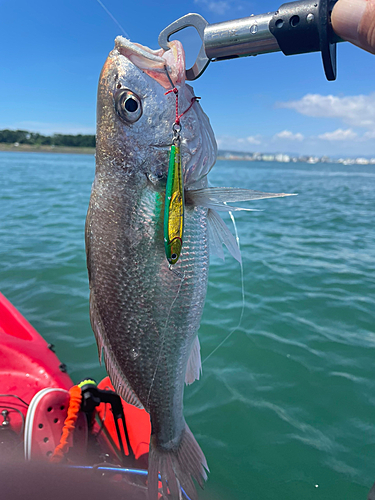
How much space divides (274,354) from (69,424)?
9.72ft

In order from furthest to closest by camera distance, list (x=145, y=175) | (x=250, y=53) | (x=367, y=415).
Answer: (x=367, y=415) < (x=145, y=175) < (x=250, y=53)

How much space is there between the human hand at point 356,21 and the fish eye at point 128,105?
0.81 meters

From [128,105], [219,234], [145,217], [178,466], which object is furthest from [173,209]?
[178,466]

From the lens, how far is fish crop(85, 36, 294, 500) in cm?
153

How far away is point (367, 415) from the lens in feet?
12.6

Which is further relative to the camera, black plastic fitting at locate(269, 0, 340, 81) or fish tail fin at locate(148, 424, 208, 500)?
fish tail fin at locate(148, 424, 208, 500)

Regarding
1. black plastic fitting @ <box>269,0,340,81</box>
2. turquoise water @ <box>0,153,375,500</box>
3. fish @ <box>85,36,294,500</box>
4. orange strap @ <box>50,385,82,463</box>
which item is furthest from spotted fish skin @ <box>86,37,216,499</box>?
turquoise water @ <box>0,153,375,500</box>

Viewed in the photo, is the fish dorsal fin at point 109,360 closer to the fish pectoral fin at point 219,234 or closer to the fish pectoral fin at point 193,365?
the fish pectoral fin at point 193,365

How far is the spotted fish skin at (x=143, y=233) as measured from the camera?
1.53m

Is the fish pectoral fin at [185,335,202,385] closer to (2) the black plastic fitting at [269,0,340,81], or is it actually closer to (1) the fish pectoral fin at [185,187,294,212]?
(1) the fish pectoral fin at [185,187,294,212]

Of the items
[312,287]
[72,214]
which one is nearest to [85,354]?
[312,287]

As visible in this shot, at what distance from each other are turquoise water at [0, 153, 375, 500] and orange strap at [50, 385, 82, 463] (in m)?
1.35

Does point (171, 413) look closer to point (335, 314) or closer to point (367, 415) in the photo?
point (367, 415)

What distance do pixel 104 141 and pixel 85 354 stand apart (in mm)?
4184
